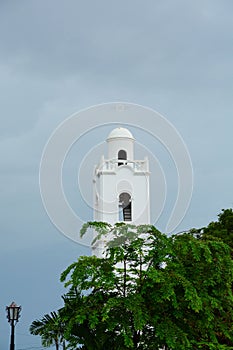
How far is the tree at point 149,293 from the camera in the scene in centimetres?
1491

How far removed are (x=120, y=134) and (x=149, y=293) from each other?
2319 cm

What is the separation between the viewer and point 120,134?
38094 mm

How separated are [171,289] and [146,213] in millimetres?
18888

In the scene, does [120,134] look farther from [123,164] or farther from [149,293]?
[149,293]

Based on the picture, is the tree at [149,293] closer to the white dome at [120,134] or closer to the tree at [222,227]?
the tree at [222,227]

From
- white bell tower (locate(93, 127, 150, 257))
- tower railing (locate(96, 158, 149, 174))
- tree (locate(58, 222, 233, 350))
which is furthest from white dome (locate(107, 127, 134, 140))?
tree (locate(58, 222, 233, 350))

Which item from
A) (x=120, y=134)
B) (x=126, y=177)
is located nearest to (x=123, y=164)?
(x=126, y=177)

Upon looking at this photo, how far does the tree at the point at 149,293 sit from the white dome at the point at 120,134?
21.5m

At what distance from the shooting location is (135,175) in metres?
36.6

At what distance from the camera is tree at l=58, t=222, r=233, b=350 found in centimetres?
1491

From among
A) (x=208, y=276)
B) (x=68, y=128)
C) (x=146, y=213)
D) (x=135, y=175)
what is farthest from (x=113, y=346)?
(x=135, y=175)

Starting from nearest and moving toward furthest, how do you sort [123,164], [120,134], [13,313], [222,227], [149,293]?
[149,293] < [13,313] < [222,227] < [123,164] < [120,134]

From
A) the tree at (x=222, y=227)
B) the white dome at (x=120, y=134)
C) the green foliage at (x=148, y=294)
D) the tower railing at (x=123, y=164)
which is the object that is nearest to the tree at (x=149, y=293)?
the green foliage at (x=148, y=294)

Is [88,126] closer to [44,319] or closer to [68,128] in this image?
[68,128]
